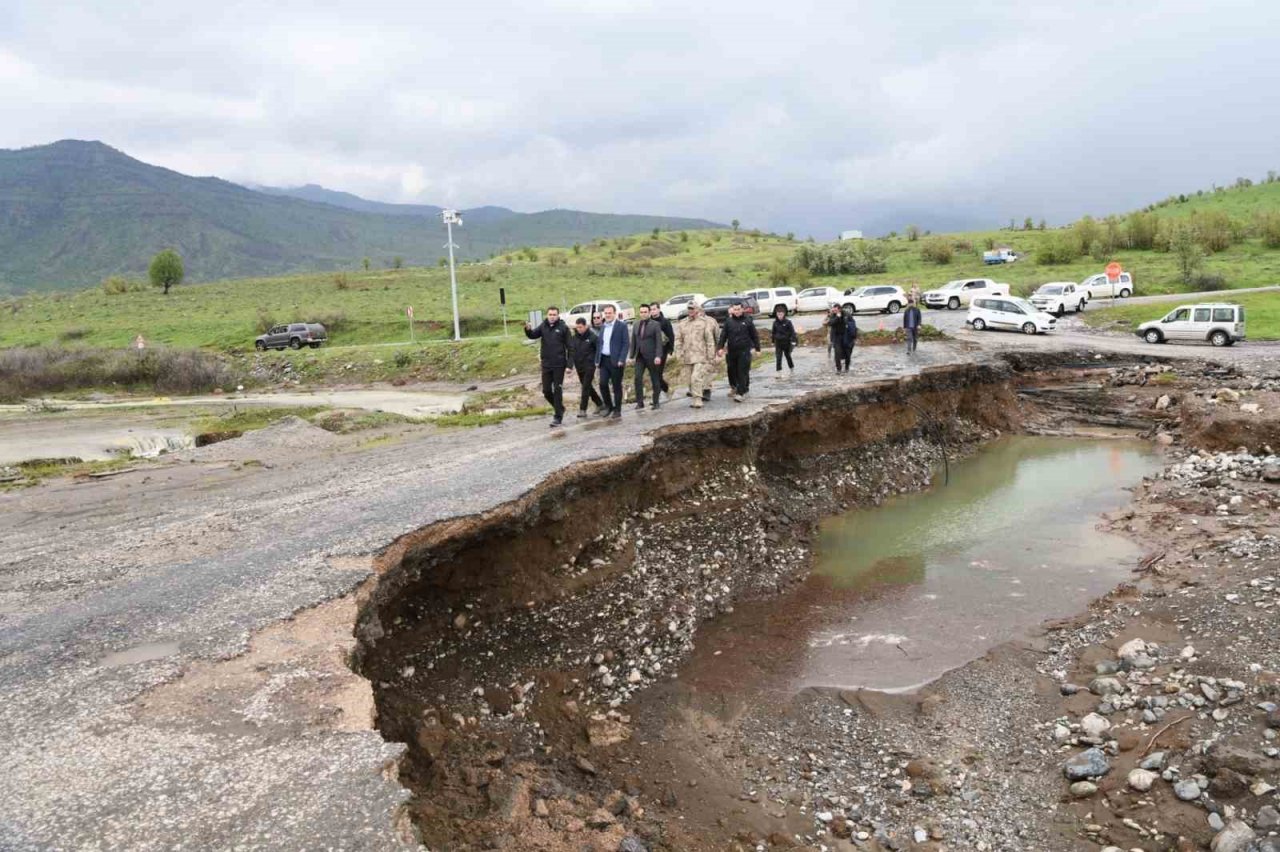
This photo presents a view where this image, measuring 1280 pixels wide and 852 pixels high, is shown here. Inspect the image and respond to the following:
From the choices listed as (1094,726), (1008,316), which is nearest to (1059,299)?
(1008,316)

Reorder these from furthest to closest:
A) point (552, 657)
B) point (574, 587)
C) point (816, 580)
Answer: point (816, 580), point (574, 587), point (552, 657)

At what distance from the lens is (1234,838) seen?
5.36m

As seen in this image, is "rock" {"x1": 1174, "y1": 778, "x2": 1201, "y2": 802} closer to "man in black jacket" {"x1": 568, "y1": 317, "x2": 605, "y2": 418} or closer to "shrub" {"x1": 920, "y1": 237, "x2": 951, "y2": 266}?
"man in black jacket" {"x1": 568, "y1": 317, "x2": 605, "y2": 418}

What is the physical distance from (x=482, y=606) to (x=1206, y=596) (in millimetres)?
8183

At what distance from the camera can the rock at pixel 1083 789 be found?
623 cm

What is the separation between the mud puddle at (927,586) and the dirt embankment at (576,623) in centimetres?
56

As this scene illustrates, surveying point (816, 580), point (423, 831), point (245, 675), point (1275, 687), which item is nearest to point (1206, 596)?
point (1275, 687)

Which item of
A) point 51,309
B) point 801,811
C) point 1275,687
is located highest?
point 51,309

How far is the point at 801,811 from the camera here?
21.0ft

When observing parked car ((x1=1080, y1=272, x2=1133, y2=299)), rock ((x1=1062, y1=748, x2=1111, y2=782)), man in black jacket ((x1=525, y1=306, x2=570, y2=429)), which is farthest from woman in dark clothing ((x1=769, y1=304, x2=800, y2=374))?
parked car ((x1=1080, y1=272, x2=1133, y2=299))

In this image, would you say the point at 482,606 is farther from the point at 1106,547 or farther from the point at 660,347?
the point at 1106,547

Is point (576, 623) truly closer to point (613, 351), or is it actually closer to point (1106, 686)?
point (1106, 686)

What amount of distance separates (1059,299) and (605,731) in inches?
1364

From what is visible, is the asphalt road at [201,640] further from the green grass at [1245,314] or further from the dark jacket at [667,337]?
the green grass at [1245,314]
